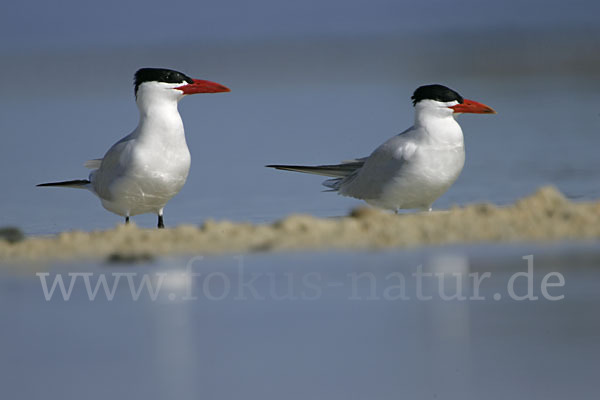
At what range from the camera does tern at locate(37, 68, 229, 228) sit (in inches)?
295

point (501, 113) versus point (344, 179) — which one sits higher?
point (501, 113)

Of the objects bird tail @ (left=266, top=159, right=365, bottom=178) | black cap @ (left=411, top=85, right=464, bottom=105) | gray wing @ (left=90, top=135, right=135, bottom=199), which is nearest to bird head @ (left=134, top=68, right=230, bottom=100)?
gray wing @ (left=90, top=135, right=135, bottom=199)

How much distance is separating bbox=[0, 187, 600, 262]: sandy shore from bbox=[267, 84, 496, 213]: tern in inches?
17.8

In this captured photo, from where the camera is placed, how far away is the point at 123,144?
766 centimetres

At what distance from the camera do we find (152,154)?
24.6ft

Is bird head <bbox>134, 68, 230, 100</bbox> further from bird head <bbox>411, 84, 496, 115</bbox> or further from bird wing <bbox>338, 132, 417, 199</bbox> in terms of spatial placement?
bird head <bbox>411, 84, 496, 115</bbox>

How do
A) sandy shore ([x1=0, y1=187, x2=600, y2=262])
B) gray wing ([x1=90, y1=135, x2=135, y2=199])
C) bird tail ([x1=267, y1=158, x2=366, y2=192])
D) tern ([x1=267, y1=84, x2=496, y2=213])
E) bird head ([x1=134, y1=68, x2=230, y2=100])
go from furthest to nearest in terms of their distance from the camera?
bird tail ([x1=267, y1=158, x2=366, y2=192])
bird head ([x1=134, y1=68, x2=230, y2=100])
gray wing ([x1=90, y1=135, x2=135, y2=199])
tern ([x1=267, y1=84, x2=496, y2=213])
sandy shore ([x1=0, y1=187, x2=600, y2=262])

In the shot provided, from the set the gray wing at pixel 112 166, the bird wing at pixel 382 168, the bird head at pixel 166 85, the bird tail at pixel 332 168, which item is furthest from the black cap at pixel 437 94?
the gray wing at pixel 112 166

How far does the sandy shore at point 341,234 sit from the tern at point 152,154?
1.82 feet

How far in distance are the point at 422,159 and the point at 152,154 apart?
174 centimetres

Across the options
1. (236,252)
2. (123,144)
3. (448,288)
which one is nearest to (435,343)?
(448,288)

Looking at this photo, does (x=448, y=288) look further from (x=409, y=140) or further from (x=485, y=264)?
(x=409, y=140)

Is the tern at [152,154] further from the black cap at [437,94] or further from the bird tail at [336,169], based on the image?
the black cap at [437,94]

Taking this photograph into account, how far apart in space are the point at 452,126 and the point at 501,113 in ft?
17.1
